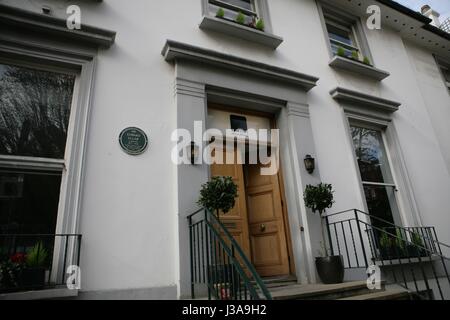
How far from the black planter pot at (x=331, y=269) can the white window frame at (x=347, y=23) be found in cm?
495

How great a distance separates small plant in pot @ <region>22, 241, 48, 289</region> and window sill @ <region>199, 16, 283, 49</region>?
397 centimetres

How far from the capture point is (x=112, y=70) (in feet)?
13.8

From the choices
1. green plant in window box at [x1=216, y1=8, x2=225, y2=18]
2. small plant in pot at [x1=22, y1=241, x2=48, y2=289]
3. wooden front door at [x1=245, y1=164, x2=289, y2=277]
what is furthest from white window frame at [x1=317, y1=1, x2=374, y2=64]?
small plant in pot at [x1=22, y1=241, x2=48, y2=289]

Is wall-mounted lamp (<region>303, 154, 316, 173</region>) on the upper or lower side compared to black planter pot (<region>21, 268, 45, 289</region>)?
upper

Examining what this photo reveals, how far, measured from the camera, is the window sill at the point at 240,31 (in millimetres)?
5084

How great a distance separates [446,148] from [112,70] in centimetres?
747

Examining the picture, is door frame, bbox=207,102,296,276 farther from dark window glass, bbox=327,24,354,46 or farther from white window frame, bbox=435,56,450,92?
white window frame, bbox=435,56,450,92

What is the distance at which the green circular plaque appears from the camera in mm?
3875

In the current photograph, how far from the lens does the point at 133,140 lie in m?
3.93

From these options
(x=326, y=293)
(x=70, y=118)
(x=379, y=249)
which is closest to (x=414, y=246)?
(x=379, y=249)

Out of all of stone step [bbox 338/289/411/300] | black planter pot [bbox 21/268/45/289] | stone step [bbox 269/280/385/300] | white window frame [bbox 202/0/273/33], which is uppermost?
white window frame [bbox 202/0/273/33]

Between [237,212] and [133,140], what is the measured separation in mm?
1938

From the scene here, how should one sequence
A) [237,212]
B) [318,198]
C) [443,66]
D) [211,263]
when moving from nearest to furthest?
[211,263] → [318,198] → [237,212] → [443,66]

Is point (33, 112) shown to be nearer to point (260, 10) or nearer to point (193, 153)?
point (193, 153)
